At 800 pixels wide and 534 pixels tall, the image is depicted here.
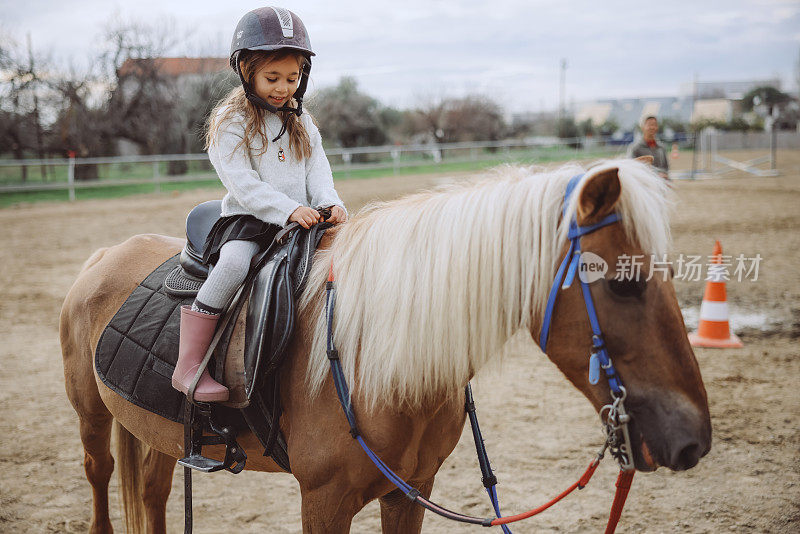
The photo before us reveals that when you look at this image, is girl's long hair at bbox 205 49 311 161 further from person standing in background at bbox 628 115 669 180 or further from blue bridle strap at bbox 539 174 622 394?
person standing in background at bbox 628 115 669 180

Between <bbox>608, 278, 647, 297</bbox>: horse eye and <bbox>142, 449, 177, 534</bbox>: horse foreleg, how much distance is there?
224cm

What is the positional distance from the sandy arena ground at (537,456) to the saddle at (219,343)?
1.98ft

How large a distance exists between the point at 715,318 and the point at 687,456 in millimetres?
4600

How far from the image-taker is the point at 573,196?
142 cm

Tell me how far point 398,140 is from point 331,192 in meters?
38.8

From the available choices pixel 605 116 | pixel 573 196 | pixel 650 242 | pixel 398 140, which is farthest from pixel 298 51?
pixel 605 116

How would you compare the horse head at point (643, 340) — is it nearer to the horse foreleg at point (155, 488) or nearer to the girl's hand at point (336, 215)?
the girl's hand at point (336, 215)

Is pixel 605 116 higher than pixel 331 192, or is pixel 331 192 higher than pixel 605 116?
pixel 605 116

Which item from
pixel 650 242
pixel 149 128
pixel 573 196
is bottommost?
pixel 650 242

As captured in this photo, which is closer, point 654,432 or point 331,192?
point 654,432

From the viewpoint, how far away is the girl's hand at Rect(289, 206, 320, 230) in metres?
1.92

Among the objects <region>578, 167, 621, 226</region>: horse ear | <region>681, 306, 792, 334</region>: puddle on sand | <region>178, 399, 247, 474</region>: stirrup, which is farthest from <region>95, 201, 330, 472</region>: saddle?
<region>681, 306, 792, 334</region>: puddle on sand

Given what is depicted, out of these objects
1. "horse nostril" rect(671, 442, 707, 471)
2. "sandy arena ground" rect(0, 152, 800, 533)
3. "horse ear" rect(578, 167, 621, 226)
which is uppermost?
"horse ear" rect(578, 167, 621, 226)

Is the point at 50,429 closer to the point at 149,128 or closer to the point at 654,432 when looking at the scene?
the point at 654,432
